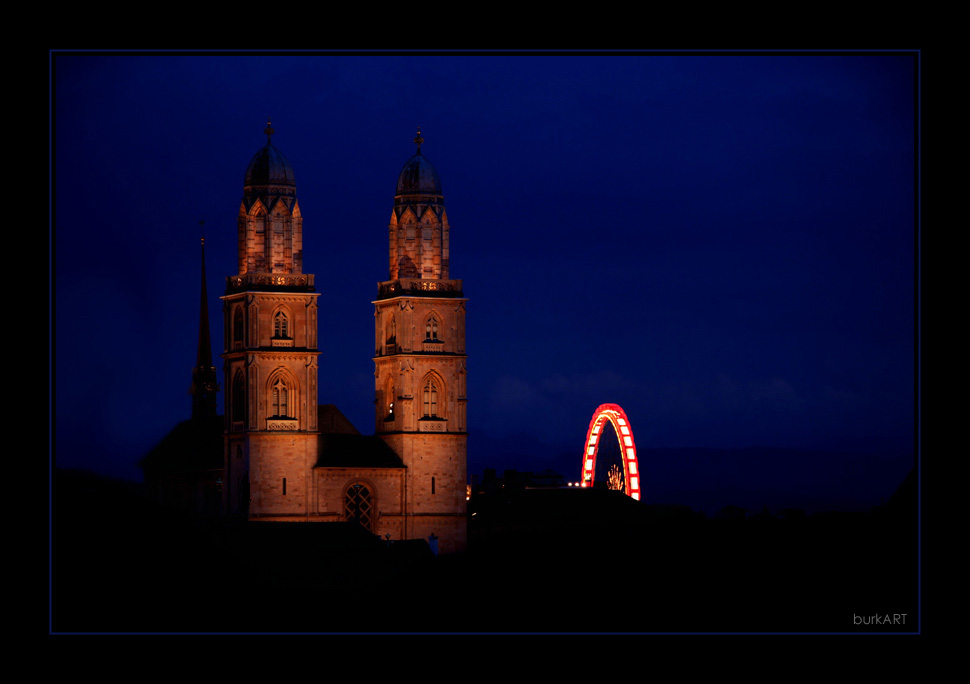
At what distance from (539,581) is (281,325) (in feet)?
140

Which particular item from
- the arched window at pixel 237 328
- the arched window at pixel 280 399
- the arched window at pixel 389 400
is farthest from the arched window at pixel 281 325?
the arched window at pixel 389 400

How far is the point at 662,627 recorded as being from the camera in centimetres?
4184

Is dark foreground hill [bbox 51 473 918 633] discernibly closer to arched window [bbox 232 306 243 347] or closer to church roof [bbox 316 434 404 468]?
arched window [bbox 232 306 243 347]

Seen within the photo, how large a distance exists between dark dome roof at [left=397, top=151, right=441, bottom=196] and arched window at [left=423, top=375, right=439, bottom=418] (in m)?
8.74

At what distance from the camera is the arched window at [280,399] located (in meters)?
88.8

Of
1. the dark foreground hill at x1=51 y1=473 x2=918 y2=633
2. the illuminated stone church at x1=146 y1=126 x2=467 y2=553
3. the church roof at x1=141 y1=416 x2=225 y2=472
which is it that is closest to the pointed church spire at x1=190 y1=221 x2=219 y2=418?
the church roof at x1=141 y1=416 x2=225 y2=472

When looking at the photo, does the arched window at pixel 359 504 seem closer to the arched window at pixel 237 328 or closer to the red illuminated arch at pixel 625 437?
the arched window at pixel 237 328

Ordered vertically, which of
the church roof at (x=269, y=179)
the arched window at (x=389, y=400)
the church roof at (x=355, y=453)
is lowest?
the church roof at (x=355, y=453)

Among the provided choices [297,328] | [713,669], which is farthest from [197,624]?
[297,328]

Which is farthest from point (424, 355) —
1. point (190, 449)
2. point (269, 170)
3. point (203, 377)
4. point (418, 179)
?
point (203, 377)

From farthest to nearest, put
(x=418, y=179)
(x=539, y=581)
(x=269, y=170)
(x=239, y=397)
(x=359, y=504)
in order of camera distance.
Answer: (x=418, y=179) → (x=359, y=504) → (x=239, y=397) → (x=269, y=170) → (x=539, y=581)

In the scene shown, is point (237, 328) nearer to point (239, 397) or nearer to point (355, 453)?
point (239, 397)

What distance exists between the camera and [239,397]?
294ft

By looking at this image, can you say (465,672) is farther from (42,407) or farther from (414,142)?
(414,142)
